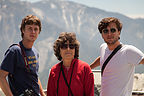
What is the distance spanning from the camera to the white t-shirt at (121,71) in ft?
10.6

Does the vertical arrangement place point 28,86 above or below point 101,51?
below

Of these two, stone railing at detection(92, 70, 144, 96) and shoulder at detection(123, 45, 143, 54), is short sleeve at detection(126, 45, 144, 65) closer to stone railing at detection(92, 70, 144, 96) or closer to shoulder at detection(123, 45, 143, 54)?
shoulder at detection(123, 45, 143, 54)

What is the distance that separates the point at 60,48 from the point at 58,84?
55 centimetres

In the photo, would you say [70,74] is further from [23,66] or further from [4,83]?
[4,83]

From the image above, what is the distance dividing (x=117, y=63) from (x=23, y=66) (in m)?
1.55

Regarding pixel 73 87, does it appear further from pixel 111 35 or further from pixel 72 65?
pixel 111 35

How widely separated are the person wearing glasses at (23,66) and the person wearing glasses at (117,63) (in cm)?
118

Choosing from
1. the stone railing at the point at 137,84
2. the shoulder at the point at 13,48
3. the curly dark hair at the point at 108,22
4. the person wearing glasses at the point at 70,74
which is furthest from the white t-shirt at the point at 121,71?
the stone railing at the point at 137,84

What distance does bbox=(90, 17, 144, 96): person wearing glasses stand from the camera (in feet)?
10.7

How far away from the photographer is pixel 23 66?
3.15 m

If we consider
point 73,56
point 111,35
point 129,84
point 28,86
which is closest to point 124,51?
point 111,35

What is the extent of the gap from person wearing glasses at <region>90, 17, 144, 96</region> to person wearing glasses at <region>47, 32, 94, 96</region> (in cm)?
60

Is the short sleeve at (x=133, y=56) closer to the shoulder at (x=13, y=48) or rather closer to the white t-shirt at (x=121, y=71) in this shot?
the white t-shirt at (x=121, y=71)

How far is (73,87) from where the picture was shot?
2.90m
